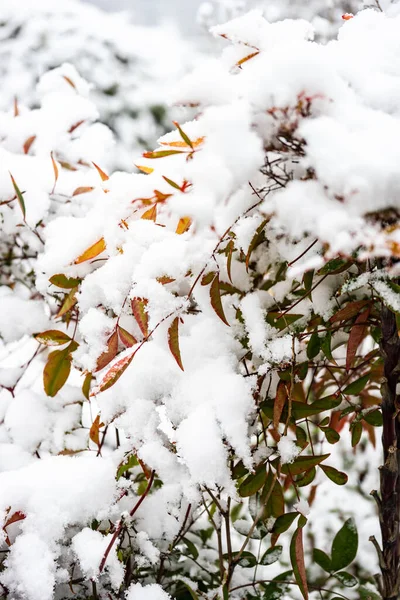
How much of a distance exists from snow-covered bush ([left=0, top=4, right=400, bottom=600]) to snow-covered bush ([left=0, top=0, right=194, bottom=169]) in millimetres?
2475

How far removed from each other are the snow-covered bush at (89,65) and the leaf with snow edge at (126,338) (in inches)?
99.5

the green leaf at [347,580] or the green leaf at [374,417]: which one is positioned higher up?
the green leaf at [374,417]

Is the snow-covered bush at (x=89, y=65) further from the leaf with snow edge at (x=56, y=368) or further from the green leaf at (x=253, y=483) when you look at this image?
the green leaf at (x=253, y=483)

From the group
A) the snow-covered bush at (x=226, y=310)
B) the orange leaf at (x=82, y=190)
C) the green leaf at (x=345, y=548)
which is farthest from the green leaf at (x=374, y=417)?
the orange leaf at (x=82, y=190)

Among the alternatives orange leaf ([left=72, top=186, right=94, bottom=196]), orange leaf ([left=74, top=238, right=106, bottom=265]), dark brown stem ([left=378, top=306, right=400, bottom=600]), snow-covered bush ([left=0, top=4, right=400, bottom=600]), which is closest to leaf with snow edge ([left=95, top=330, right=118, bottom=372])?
snow-covered bush ([left=0, top=4, right=400, bottom=600])

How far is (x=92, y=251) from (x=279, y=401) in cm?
27

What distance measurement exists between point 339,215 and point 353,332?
10.2 inches

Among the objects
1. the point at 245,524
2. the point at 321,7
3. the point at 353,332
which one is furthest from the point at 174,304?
the point at 321,7

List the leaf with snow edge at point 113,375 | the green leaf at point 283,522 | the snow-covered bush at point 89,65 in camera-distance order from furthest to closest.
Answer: the snow-covered bush at point 89,65, the green leaf at point 283,522, the leaf with snow edge at point 113,375

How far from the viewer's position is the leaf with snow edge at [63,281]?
65cm

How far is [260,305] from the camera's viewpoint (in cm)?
64

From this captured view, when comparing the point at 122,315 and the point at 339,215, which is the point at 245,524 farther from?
the point at 339,215

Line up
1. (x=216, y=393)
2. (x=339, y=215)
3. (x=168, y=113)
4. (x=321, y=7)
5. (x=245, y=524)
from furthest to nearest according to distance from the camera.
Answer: (x=168, y=113) → (x=321, y=7) → (x=245, y=524) → (x=216, y=393) → (x=339, y=215)

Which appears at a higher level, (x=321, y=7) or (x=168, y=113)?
(x=321, y=7)
